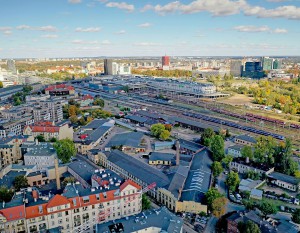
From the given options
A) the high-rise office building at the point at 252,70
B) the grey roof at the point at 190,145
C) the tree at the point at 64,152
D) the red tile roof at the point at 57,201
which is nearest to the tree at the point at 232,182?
the grey roof at the point at 190,145

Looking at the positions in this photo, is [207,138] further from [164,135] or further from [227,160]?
[164,135]

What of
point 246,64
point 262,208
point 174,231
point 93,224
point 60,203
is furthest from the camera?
point 246,64

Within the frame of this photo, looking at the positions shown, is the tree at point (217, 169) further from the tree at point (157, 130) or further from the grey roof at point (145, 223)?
the tree at point (157, 130)

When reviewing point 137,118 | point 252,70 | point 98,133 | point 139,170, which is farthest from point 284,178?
point 252,70

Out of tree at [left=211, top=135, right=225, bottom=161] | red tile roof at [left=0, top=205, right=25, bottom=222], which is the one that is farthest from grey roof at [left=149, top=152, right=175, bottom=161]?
red tile roof at [left=0, top=205, right=25, bottom=222]

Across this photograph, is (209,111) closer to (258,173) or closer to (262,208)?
(258,173)


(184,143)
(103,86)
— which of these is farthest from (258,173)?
(103,86)

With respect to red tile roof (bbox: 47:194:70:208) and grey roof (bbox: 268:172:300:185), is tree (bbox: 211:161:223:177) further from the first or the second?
red tile roof (bbox: 47:194:70:208)
